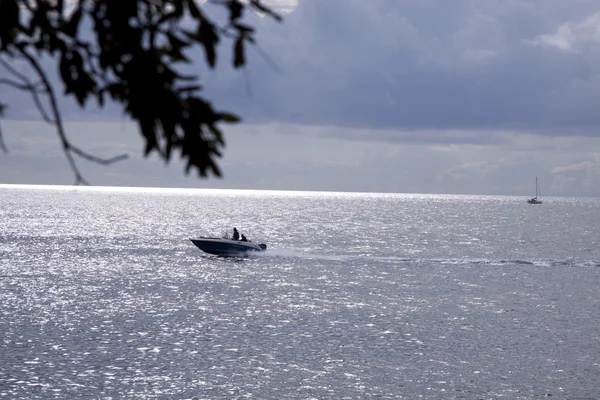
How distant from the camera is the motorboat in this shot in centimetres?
10912

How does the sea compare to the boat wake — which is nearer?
the sea

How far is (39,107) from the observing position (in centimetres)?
498

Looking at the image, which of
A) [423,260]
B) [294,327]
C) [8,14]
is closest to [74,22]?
[8,14]

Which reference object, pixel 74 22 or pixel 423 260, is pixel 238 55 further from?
pixel 423 260

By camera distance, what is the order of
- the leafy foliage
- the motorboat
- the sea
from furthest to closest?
the motorboat
the sea
the leafy foliage

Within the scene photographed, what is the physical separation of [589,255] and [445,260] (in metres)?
30.6

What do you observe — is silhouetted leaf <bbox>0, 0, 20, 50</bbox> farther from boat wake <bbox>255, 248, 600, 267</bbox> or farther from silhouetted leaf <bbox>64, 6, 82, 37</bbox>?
boat wake <bbox>255, 248, 600, 267</bbox>

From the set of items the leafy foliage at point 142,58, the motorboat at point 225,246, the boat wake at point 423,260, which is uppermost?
the leafy foliage at point 142,58

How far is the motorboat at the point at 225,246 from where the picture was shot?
4296 inches

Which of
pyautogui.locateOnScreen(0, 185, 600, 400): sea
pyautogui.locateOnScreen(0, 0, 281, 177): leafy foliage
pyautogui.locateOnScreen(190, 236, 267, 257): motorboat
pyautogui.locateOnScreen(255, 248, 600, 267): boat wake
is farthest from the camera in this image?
pyautogui.locateOnScreen(255, 248, 600, 267): boat wake

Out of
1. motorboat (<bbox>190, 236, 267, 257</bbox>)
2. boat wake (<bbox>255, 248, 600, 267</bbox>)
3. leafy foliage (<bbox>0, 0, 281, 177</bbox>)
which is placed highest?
leafy foliage (<bbox>0, 0, 281, 177</bbox>)

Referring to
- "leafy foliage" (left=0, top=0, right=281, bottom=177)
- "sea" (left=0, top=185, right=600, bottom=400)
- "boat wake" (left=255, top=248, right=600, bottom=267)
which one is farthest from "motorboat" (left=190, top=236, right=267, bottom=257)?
"leafy foliage" (left=0, top=0, right=281, bottom=177)

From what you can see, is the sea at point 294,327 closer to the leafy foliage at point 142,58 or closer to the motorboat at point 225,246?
the motorboat at point 225,246

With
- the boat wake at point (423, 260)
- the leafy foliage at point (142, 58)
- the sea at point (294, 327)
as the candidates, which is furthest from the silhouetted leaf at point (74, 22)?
the boat wake at point (423, 260)
